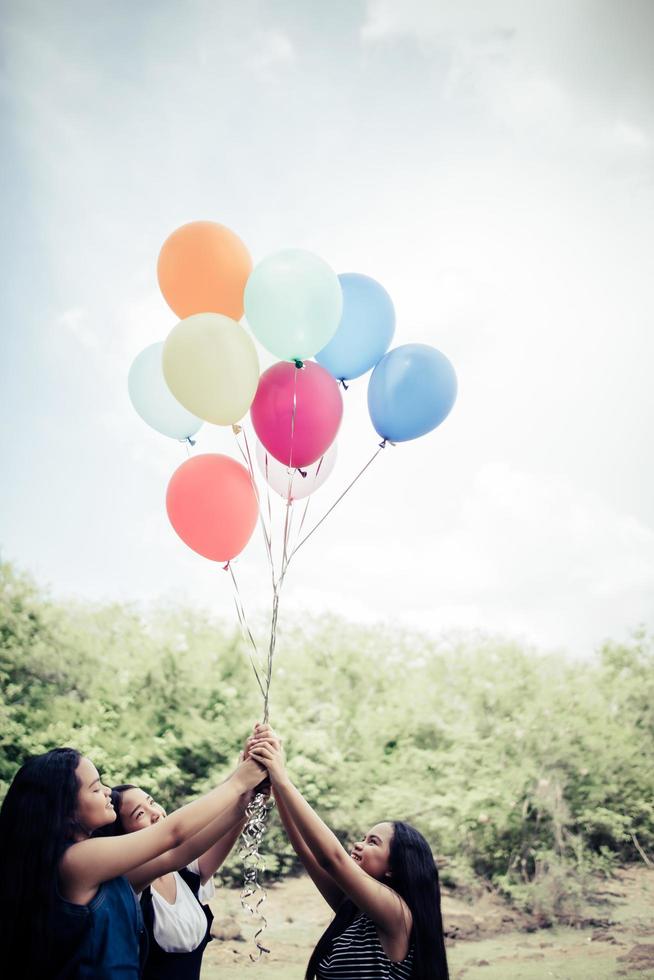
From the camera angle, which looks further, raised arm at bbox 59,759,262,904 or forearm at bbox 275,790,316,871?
forearm at bbox 275,790,316,871

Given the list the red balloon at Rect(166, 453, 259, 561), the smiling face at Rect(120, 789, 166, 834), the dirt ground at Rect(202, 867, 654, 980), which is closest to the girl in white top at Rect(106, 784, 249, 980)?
the smiling face at Rect(120, 789, 166, 834)

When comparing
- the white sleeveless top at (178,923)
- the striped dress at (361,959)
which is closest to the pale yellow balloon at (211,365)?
the white sleeveless top at (178,923)

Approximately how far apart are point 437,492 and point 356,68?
4862 millimetres

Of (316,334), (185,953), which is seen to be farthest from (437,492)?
(185,953)

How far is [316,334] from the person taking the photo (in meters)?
1.96

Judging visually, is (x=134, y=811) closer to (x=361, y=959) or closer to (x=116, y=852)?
(x=116, y=852)

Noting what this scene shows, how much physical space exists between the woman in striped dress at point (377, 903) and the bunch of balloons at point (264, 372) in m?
0.89

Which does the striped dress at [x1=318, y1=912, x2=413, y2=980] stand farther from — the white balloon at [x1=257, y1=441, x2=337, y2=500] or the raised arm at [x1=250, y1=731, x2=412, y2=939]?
the white balloon at [x1=257, y1=441, x2=337, y2=500]

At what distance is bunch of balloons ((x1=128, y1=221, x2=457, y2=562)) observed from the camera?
191 cm

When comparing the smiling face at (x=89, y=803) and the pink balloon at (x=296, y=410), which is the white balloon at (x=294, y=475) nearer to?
the pink balloon at (x=296, y=410)

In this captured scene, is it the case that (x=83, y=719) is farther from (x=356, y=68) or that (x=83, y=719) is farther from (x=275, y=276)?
(x=356, y=68)

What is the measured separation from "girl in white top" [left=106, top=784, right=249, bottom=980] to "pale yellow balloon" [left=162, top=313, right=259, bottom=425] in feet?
3.62

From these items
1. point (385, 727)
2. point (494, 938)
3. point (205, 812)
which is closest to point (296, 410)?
point (205, 812)

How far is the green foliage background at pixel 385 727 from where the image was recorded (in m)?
5.15
